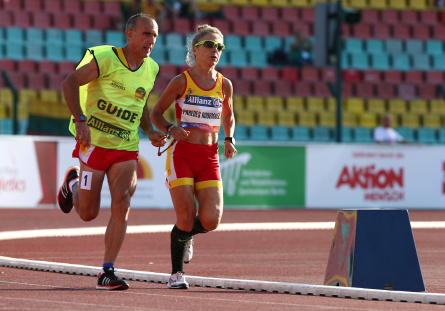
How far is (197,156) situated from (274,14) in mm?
22425

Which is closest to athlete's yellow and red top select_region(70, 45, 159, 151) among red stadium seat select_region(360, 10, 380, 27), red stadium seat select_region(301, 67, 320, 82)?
red stadium seat select_region(301, 67, 320, 82)

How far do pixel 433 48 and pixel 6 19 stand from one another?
1461 cm

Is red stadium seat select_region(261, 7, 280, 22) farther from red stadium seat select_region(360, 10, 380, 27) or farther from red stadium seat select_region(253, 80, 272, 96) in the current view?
red stadium seat select_region(253, 80, 272, 96)

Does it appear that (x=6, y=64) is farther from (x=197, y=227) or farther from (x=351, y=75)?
(x=197, y=227)

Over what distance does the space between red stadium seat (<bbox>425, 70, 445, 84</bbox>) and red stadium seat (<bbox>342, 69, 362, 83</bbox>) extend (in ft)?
8.95

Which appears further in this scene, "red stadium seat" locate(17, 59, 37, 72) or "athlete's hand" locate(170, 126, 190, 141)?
"red stadium seat" locate(17, 59, 37, 72)

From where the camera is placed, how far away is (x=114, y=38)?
82.3ft

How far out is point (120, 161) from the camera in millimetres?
7023

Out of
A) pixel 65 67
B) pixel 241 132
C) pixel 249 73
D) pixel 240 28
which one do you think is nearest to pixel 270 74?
pixel 249 73

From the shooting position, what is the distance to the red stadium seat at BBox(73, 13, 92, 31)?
25.7 m

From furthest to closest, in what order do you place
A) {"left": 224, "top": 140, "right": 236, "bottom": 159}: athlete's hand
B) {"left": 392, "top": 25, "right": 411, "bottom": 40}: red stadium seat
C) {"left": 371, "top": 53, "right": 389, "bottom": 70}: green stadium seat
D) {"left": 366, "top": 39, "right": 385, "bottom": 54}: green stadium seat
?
{"left": 392, "top": 25, "right": 411, "bottom": 40}: red stadium seat, {"left": 366, "top": 39, "right": 385, "bottom": 54}: green stadium seat, {"left": 371, "top": 53, "right": 389, "bottom": 70}: green stadium seat, {"left": 224, "top": 140, "right": 236, "bottom": 159}: athlete's hand

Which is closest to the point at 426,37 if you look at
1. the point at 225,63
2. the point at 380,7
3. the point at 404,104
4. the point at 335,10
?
the point at 380,7

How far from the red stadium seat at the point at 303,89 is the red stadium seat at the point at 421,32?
6780mm

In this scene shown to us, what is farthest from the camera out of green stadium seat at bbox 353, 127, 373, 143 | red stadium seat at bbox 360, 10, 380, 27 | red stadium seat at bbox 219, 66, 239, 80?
red stadium seat at bbox 360, 10, 380, 27
